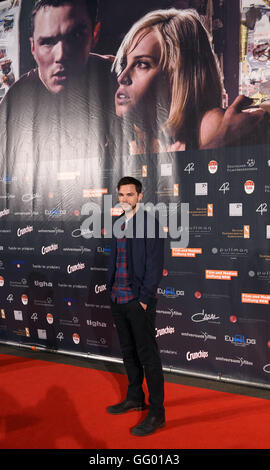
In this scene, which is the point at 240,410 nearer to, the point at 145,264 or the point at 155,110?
the point at 145,264

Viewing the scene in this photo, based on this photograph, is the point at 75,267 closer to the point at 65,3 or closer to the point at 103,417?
the point at 103,417

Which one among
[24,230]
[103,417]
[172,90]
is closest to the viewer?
[103,417]

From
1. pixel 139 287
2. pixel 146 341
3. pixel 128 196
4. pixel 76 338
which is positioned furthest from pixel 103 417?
pixel 76 338

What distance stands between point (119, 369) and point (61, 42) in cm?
354

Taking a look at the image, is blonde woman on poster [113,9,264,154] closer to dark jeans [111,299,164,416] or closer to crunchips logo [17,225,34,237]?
crunchips logo [17,225,34,237]

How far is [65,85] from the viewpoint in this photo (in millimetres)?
4848

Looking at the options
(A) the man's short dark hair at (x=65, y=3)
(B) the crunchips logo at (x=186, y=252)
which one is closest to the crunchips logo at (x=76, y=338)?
(B) the crunchips logo at (x=186, y=252)

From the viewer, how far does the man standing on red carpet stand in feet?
9.46

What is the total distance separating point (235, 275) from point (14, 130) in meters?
3.15

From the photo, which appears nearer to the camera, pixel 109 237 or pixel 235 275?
pixel 235 275

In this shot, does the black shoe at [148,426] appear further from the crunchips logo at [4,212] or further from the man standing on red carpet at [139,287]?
the crunchips logo at [4,212]

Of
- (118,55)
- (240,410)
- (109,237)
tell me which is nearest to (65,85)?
(118,55)

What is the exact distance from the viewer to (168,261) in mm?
4199
